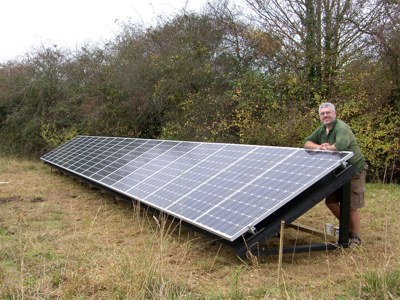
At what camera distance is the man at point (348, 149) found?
5.94m

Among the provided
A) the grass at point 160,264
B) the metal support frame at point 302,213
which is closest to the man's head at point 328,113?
the metal support frame at point 302,213

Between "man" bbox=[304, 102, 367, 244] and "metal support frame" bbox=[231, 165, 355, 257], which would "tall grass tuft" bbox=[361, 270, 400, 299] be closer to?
"metal support frame" bbox=[231, 165, 355, 257]

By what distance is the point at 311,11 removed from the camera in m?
13.4

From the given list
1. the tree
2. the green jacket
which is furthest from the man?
the tree

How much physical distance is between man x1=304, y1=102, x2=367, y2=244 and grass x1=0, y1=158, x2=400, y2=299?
371 mm

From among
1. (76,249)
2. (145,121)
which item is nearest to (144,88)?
(145,121)

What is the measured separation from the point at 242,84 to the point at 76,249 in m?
9.18

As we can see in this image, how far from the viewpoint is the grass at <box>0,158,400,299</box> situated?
3961mm

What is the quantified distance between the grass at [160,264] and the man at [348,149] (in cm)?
37

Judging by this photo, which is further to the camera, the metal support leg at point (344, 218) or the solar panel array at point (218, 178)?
the metal support leg at point (344, 218)

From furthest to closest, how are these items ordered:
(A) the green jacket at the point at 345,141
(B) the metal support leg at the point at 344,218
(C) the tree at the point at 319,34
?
(C) the tree at the point at 319,34, (A) the green jacket at the point at 345,141, (B) the metal support leg at the point at 344,218

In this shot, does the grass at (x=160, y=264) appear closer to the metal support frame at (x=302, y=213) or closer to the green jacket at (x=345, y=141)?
the metal support frame at (x=302, y=213)

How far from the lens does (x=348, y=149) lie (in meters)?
6.02

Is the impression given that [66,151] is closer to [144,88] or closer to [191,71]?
[144,88]
